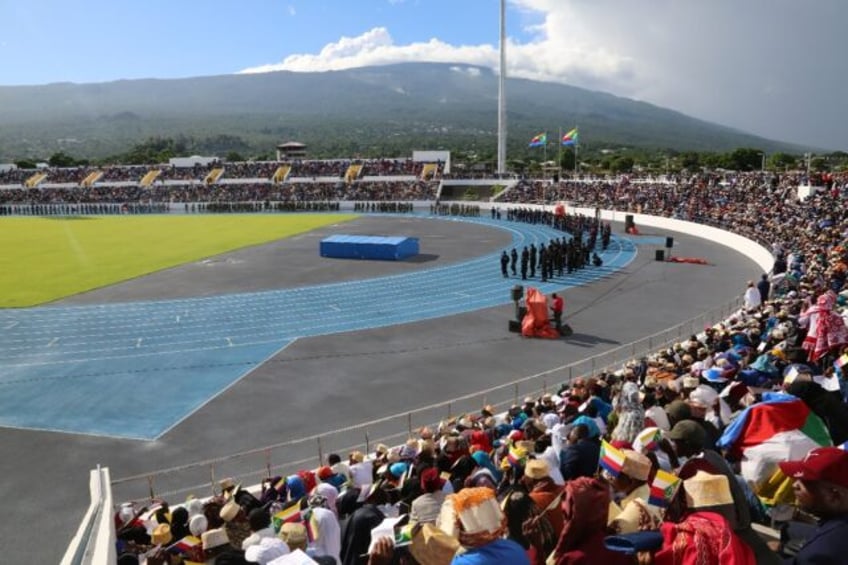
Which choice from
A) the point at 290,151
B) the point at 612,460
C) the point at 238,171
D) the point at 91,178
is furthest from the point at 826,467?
the point at 290,151

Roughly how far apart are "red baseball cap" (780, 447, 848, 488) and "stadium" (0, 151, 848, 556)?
19.5 ft

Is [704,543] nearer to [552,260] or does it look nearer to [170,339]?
[170,339]

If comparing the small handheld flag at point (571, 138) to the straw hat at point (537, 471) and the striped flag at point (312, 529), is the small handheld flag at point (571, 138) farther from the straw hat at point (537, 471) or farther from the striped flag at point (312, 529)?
the striped flag at point (312, 529)

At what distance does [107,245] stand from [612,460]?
42398 mm

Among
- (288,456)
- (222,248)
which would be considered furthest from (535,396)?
(222,248)

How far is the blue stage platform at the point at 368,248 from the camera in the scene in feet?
107

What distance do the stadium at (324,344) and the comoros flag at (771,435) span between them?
122 inches

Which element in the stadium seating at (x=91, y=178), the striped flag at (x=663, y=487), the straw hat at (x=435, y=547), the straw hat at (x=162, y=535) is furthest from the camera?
the stadium seating at (x=91, y=178)

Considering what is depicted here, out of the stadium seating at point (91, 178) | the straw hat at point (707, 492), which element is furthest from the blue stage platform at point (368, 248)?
the stadium seating at point (91, 178)

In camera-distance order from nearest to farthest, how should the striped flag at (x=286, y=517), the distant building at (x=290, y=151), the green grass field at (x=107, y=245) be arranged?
the striped flag at (x=286, y=517), the green grass field at (x=107, y=245), the distant building at (x=290, y=151)

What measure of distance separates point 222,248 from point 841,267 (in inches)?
1238

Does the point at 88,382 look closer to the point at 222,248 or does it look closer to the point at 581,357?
the point at 581,357

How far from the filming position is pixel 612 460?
454 cm

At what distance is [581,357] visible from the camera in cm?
1667
